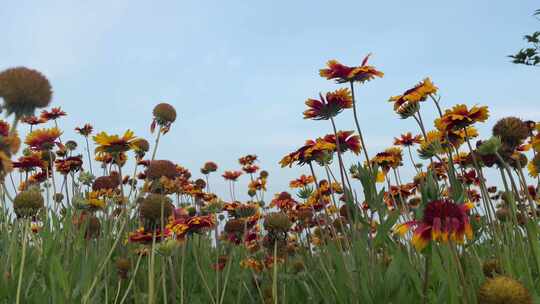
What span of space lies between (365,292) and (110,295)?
124 centimetres

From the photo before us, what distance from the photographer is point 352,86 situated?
199 centimetres

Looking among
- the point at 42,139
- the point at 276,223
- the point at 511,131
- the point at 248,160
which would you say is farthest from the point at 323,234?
the point at 248,160

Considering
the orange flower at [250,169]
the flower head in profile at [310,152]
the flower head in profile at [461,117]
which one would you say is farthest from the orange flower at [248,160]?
the flower head in profile at [461,117]

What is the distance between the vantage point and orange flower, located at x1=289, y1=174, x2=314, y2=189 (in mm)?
3491

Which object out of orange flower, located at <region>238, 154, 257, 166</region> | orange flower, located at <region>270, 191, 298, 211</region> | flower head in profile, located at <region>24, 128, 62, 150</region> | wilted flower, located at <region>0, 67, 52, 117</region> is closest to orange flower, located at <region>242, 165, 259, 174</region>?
orange flower, located at <region>238, 154, 257, 166</region>

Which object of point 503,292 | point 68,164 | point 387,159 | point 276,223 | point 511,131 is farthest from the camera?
point 68,164

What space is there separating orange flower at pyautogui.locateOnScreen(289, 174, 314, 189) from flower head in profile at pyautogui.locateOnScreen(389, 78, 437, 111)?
140 centimetres

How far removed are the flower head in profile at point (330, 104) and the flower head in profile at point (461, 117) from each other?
413mm

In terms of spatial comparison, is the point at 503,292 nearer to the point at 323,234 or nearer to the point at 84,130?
the point at 323,234

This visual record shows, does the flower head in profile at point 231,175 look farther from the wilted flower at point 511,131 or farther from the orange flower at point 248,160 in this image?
the wilted flower at point 511,131

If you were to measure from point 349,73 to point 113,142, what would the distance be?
3.63ft

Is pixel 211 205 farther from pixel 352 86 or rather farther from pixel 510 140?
pixel 510 140

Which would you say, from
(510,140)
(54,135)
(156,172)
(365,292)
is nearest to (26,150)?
(54,135)

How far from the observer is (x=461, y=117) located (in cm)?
199
